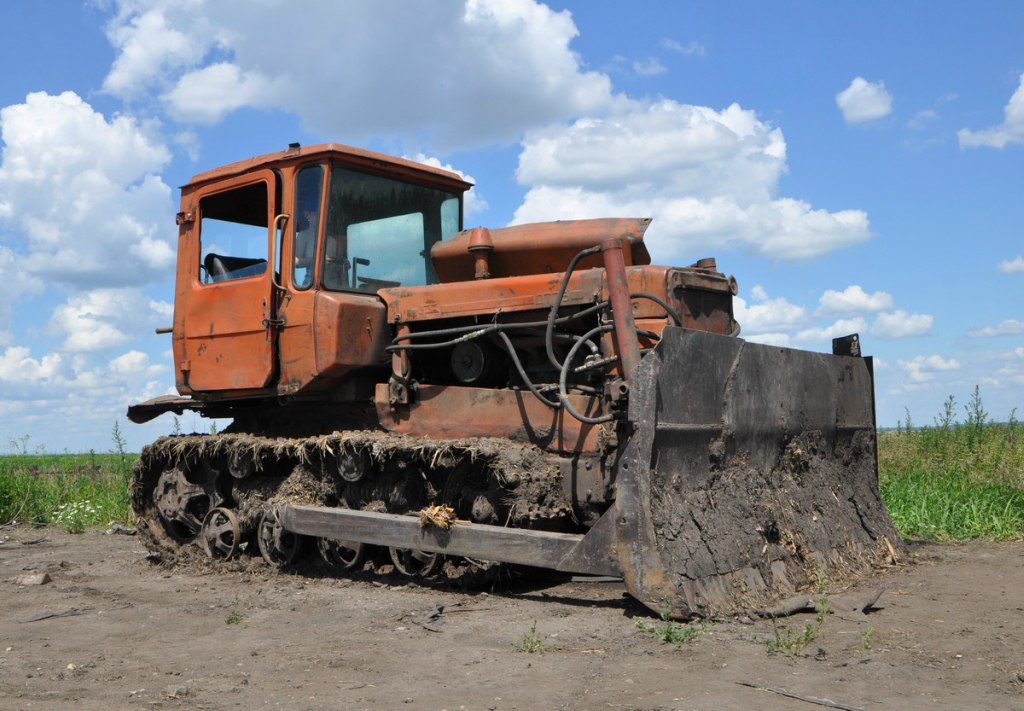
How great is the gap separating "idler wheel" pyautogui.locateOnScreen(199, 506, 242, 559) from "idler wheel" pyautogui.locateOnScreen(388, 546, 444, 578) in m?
1.61

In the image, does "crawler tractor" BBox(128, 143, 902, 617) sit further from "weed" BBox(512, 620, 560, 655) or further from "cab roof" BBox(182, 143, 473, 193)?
"weed" BBox(512, 620, 560, 655)

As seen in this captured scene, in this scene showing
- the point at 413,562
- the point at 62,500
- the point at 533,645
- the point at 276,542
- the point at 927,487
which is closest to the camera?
the point at 533,645

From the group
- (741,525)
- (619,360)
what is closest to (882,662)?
(741,525)

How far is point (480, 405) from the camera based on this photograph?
6973 millimetres

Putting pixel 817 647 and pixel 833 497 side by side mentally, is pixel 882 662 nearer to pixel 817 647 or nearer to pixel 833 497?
pixel 817 647

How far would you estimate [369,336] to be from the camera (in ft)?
24.9

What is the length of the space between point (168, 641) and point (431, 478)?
6.76ft

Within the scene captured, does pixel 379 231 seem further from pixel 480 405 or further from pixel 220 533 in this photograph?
pixel 220 533

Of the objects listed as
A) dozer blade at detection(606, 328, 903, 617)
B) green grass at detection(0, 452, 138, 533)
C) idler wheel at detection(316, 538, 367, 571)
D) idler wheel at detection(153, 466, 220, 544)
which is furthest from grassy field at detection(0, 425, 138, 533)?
dozer blade at detection(606, 328, 903, 617)

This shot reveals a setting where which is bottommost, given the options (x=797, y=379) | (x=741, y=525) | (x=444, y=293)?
(x=741, y=525)

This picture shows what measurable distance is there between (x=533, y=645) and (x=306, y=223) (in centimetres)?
396

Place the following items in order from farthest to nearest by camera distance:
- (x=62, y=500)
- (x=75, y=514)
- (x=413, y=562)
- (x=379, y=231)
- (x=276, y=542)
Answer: (x=62, y=500)
(x=75, y=514)
(x=379, y=231)
(x=276, y=542)
(x=413, y=562)

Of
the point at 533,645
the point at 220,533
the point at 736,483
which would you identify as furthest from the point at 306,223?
the point at 533,645

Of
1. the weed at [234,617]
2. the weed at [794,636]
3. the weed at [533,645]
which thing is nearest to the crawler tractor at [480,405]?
the weed at [794,636]
